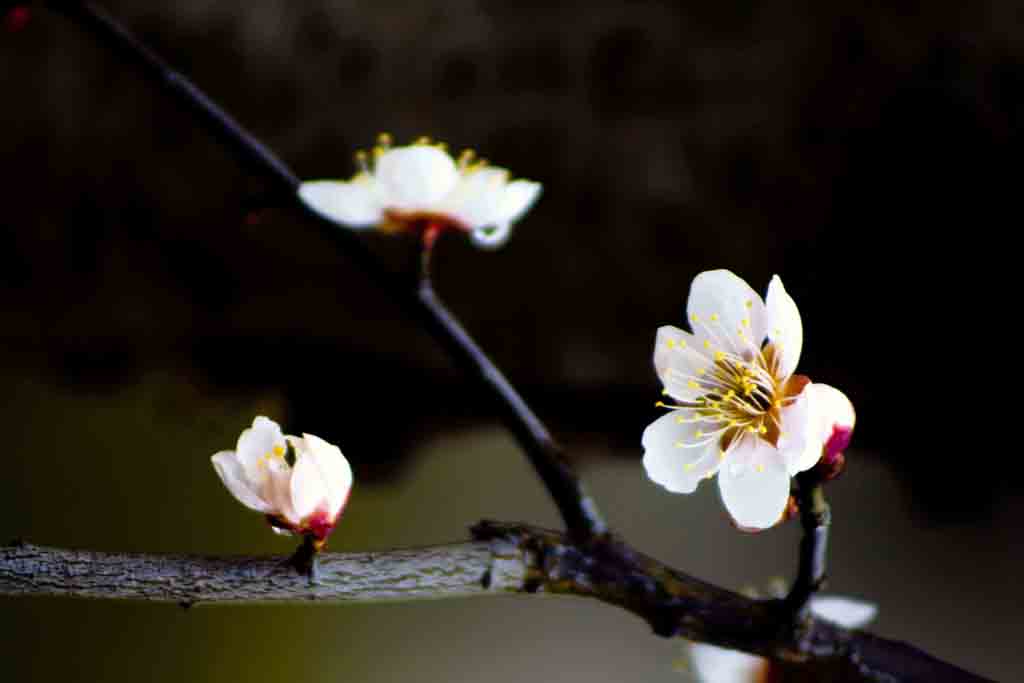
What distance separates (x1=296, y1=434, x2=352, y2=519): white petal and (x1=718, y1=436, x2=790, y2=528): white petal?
14 centimetres

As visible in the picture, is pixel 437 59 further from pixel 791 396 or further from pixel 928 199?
pixel 791 396

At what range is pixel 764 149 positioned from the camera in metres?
0.91

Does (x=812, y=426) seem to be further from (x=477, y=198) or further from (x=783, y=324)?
(x=477, y=198)

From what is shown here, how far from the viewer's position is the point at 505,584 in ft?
1.43

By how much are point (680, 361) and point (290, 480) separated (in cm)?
16

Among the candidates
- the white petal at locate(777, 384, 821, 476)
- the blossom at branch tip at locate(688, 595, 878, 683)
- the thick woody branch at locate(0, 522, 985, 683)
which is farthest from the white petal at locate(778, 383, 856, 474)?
the blossom at branch tip at locate(688, 595, 878, 683)

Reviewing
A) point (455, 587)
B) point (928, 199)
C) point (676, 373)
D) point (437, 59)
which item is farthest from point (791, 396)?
point (437, 59)

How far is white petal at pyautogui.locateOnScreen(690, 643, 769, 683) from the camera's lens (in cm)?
56

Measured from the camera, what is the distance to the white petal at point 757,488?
382mm

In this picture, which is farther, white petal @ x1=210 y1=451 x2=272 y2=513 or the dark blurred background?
the dark blurred background

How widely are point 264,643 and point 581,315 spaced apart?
0.41 meters

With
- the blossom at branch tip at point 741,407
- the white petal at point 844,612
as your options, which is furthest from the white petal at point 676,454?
the white petal at point 844,612

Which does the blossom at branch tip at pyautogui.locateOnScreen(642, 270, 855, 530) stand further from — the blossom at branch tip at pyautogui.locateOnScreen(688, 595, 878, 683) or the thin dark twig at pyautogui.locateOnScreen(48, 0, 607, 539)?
the blossom at branch tip at pyautogui.locateOnScreen(688, 595, 878, 683)

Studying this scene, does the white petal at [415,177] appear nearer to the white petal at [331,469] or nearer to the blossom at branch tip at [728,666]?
the white petal at [331,469]
